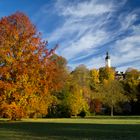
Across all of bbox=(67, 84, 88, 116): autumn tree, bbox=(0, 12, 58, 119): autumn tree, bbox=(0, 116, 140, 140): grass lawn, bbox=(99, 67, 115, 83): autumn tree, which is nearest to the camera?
bbox=(0, 116, 140, 140): grass lawn

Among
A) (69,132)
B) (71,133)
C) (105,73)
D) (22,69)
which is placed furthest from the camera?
(105,73)

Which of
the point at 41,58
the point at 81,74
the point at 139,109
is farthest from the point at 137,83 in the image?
the point at 41,58

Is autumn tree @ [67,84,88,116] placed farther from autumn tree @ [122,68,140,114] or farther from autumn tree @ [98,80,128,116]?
autumn tree @ [122,68,140,114]

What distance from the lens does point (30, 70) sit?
46844 millimetres

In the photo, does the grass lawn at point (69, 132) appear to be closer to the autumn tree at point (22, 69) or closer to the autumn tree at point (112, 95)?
the autumn tree at point (22, 69)

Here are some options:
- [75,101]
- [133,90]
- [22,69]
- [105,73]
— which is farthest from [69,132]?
[105,73]

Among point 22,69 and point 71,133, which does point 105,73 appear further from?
point 71,133

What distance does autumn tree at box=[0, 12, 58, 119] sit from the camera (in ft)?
154

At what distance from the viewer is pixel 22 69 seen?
46.6 m

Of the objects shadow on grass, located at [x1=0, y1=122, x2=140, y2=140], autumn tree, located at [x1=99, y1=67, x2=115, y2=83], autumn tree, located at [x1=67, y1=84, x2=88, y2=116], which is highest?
autumn tree, located at [x1=99, y1=67, x2=115, y2=83]

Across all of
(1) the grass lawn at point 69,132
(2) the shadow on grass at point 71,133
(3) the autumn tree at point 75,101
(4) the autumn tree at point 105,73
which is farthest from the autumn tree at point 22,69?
(4) the autumn tree at point 105,73

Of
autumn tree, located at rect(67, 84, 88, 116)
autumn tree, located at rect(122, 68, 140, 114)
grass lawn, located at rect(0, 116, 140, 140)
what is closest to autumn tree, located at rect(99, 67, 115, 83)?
autumn tree, located at rect(122, 68, 140, 114)

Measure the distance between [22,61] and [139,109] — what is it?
73.8m

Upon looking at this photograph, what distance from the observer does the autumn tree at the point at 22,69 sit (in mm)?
46812
